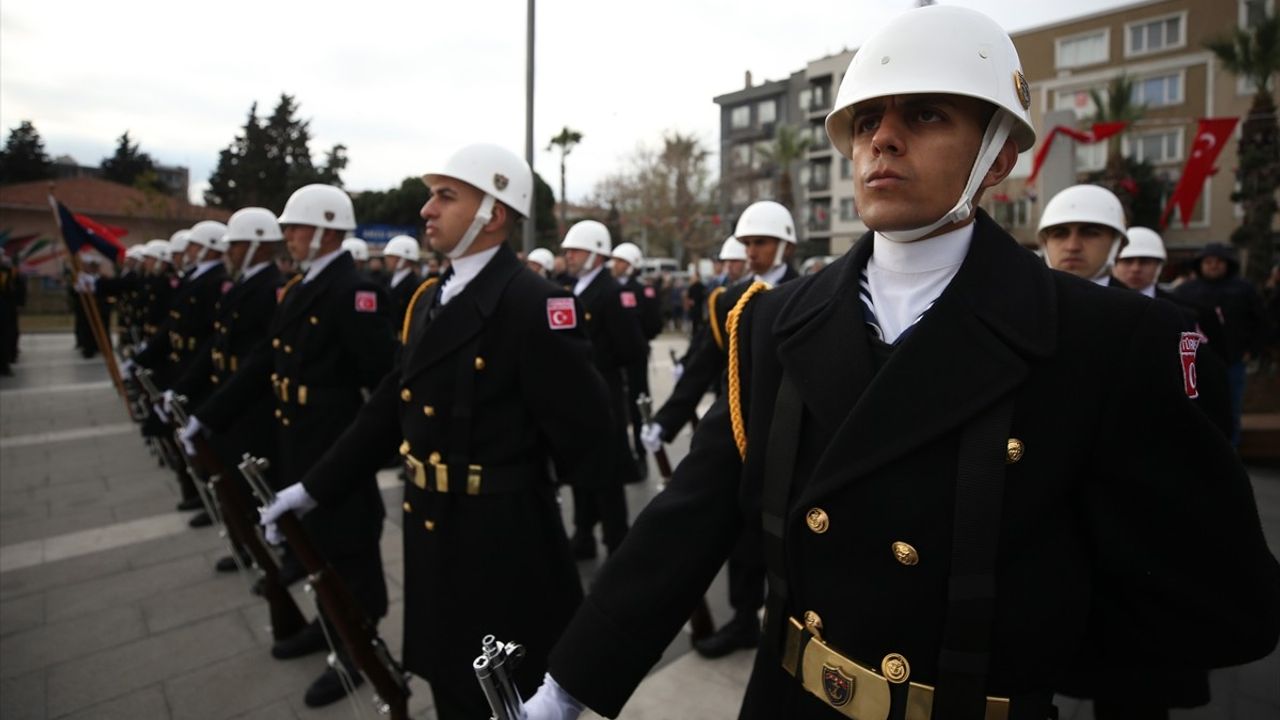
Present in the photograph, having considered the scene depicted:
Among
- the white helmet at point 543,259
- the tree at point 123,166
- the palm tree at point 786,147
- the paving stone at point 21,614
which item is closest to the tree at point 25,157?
the tree at point 123,166

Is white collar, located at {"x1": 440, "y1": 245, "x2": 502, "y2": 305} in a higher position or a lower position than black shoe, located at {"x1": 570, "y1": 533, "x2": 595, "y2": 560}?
higher

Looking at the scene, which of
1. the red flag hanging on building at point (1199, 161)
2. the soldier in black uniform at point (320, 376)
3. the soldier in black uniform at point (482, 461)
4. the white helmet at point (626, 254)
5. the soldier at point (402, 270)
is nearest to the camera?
the soldier in black uniform at point (482, 461)

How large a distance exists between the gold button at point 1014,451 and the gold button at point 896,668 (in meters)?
0.40

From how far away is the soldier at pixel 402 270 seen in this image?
10859 mm

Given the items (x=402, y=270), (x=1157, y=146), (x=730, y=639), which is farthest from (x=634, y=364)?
(x=1157, y=146)

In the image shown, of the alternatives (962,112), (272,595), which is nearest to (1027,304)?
(962,112)

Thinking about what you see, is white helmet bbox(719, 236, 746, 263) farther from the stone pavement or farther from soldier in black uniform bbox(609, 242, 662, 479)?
the stone pavement

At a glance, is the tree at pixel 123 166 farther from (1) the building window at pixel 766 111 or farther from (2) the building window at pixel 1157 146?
(2) the building window at pixel 1157 146

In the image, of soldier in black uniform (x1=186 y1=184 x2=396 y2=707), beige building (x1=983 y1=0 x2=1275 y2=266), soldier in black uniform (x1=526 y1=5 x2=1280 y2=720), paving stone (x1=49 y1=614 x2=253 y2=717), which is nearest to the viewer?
soldier in black uniform (x1=526 y1=5 x2=1280 y2=720)

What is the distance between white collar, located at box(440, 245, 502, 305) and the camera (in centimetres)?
303

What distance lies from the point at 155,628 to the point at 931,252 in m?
4.82

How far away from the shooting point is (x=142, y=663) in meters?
3.86

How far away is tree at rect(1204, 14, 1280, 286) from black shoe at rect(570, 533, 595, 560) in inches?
926

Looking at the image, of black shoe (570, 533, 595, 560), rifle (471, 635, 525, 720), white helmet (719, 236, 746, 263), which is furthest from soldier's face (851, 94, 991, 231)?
white helmet (719, 236, 746, 263)
